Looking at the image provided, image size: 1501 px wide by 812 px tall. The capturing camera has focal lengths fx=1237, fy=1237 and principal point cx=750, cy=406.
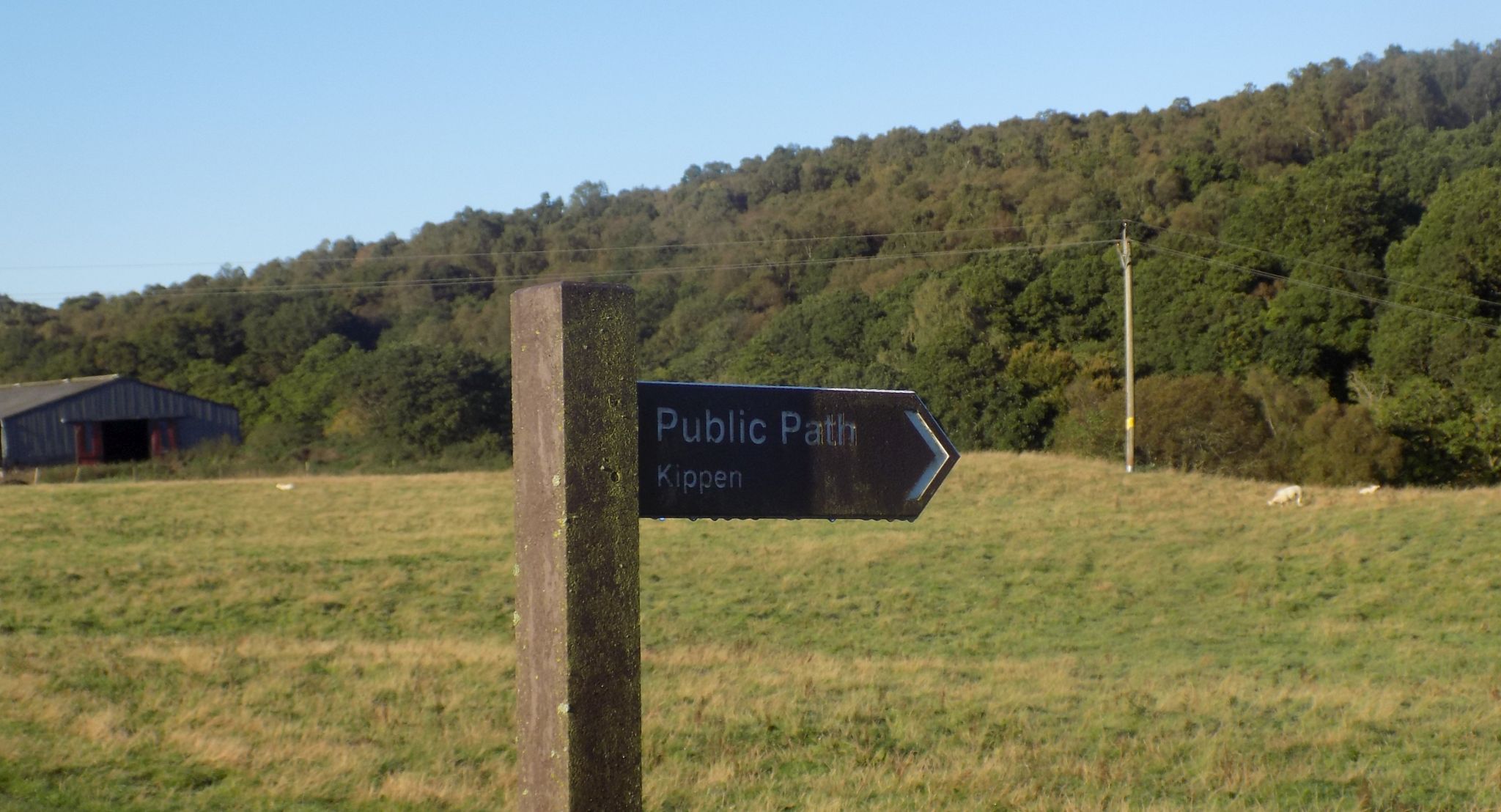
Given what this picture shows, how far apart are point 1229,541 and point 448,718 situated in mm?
18110

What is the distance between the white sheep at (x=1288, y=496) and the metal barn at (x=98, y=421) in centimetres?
3799

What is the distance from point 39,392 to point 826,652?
40129 millimetres

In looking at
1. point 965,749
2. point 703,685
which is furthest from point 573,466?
point 703,685

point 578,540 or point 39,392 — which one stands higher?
point 39,392

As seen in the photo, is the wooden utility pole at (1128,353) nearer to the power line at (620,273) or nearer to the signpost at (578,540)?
the power line at (620,273)

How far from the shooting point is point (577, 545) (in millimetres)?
2250

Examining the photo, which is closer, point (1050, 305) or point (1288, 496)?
point (1288, 496)

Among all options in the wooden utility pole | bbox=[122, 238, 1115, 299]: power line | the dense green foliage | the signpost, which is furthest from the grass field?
bbox=[122, 238, 1115, 299]: power line

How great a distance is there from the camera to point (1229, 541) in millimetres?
22469

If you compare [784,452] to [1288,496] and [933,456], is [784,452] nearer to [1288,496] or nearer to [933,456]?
[933,456]

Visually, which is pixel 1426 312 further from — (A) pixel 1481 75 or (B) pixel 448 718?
(B) pixel 448 718

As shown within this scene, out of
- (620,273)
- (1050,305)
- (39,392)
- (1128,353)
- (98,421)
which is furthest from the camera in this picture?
(620,273)

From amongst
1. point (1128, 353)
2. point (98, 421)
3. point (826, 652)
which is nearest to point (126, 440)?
point (98, 421)

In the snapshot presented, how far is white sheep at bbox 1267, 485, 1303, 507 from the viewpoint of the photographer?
26547 mm
